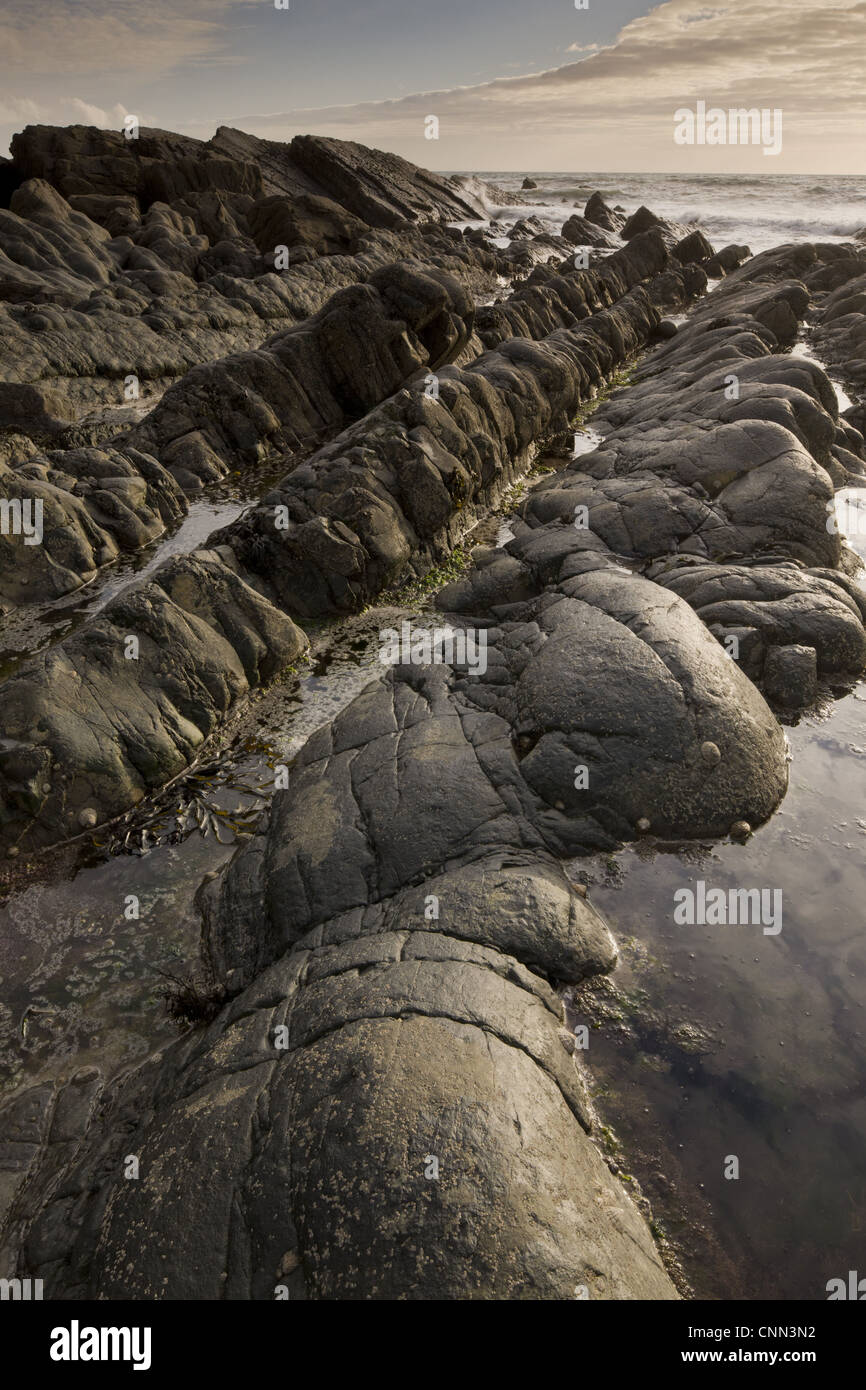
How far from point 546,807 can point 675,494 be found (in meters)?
8.79

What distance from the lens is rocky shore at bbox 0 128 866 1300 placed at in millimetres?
5027

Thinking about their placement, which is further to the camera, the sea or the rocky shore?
the sea

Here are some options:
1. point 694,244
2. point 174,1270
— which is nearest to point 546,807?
point 174,1270

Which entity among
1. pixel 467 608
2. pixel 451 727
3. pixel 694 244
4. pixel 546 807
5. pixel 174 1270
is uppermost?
pixel 694 244

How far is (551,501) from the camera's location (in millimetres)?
17203

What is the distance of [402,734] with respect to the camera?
9.61 metres

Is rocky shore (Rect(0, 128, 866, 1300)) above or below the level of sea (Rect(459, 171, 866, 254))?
below

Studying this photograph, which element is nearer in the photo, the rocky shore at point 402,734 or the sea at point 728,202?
the rocky shore at point 402,734

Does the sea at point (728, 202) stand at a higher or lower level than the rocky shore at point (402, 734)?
higher

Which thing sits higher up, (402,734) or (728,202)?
(728,202)

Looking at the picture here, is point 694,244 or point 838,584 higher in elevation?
point 694,244

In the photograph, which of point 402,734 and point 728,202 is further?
point 728,202

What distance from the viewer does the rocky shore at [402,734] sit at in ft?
16.5

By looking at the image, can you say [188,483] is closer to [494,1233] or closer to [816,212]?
[494,1233]
